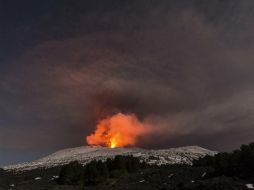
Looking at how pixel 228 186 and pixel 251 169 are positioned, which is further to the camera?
pixel 251 169

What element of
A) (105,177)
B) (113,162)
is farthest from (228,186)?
(113,162)

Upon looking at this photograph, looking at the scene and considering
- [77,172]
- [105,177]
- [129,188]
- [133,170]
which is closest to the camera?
[129,188]

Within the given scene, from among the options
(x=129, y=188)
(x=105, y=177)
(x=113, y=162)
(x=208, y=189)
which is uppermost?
(x=113, y=162)

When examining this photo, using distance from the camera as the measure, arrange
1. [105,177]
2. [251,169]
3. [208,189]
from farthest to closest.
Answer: [105,177] → [251,169] → [208,189]

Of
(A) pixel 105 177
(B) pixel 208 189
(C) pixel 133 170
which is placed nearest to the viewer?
(B) pixel 208 189

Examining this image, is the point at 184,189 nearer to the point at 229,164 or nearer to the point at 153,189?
the point at 153,189

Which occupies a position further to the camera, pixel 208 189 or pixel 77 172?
pixel 77 172

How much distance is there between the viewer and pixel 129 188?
305 ft

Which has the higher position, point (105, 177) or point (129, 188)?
point (105, 177)

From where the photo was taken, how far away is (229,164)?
10838 centimetres

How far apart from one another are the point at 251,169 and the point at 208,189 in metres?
42.4

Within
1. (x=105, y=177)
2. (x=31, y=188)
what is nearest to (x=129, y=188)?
(x=31, y=188)

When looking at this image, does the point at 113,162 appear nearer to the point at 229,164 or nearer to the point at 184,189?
the point at 229,164

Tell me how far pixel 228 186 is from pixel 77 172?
89853 millimetres
